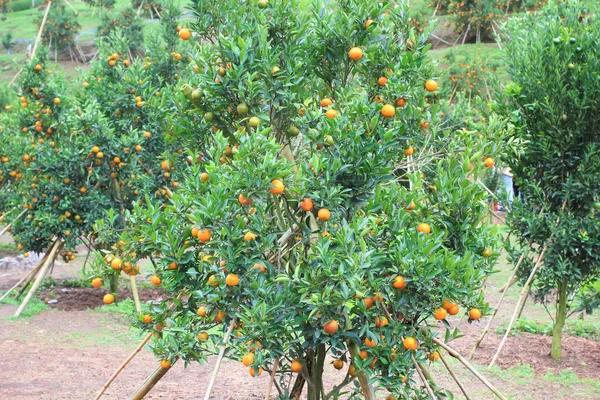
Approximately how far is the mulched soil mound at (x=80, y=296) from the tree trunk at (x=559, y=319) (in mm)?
5485

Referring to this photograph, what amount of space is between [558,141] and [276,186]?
476cm

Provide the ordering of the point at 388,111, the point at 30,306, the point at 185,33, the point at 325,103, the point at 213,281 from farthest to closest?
the point at 30,306 < the point at 325,103 < the point at 185,33 < the point at 388,111 < the point at 213,281

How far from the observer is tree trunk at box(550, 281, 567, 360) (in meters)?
7.74

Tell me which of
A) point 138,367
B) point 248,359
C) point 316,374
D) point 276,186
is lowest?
point 138,367

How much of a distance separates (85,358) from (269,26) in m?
4.80

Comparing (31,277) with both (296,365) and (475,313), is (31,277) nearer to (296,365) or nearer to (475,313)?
(296,365)

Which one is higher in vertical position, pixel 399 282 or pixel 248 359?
pixel 399 282

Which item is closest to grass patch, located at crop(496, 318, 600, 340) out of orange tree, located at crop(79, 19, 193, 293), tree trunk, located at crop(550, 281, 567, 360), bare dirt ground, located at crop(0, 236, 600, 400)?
bare dirt ground, located at crop(0, 236, 600, 400)

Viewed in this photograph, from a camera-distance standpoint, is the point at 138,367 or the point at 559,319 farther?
the point at 559,319

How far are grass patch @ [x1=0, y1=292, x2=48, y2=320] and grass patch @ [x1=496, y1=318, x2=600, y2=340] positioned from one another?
6.40 metres

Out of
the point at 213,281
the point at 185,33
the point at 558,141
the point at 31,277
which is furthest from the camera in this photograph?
the point at 31,277

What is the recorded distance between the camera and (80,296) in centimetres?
1055

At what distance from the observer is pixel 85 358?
7.22 m

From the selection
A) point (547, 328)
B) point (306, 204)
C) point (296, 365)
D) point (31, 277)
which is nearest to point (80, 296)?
point (31, 277)
